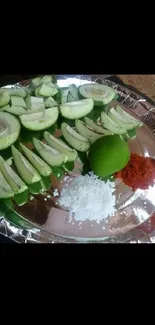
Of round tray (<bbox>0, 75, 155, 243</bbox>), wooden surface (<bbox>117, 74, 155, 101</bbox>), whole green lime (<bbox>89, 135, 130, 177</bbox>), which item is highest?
wooden surface (<bbox>117, 74, 155, 101</bbox>)

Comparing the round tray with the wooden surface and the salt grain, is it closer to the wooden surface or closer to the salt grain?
the salt grain

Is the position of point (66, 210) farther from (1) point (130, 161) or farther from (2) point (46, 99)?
(2) point (46, 99)

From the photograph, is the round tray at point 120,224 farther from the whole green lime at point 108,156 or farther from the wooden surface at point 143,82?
the wooden surface at point 143,82

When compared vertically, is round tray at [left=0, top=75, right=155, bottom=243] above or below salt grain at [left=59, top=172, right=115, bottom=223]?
below

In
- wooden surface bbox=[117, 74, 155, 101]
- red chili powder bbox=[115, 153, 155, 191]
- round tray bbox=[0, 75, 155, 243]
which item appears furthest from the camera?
wooden surface bbox=[117, 74, 155, 101]

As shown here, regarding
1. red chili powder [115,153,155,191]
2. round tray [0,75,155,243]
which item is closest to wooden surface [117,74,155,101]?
round tray [0,75,155,243]

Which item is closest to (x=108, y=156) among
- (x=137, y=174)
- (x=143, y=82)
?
(x=137, y=174)

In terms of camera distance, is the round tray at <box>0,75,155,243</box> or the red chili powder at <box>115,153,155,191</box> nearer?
the round tray at <box>0,75,155,243</box>
